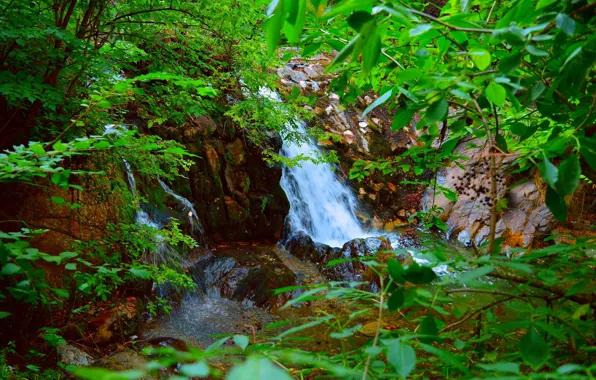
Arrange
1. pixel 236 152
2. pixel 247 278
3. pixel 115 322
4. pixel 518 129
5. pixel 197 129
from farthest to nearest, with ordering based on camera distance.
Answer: pixel 236 152, pixel 197 129, pixel 247 278, pixel 115 322, pixel 518 129

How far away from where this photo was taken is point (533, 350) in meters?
0.80

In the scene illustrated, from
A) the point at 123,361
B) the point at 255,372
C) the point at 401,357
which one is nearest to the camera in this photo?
the point at 255,372

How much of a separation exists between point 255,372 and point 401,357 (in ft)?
1.40

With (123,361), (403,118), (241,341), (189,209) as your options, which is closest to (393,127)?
(403,118)

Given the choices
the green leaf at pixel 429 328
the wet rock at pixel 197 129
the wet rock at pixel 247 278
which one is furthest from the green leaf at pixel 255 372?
the wet rock at pixel 197 129

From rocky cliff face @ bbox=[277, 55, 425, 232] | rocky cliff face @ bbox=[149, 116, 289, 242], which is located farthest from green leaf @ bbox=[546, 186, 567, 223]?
rocky cliff face @ bbox=[277, 55, 425, 232]

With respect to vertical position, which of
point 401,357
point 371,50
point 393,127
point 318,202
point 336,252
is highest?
point 371,50

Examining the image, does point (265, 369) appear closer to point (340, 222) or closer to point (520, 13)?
point (520, 13)

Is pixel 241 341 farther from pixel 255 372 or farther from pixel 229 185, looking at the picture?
pixel 229 185

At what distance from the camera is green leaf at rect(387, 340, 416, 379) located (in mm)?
702

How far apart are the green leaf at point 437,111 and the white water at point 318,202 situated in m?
8.80

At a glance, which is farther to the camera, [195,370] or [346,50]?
[346,50]

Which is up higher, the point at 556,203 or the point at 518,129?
the point at 518,129

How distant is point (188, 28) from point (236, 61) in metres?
0.70
